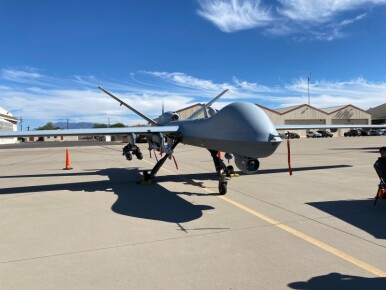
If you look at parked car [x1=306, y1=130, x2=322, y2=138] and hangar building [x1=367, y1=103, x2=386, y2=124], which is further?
hangar building [x1=367, y1=103, x2=386, y2=124]

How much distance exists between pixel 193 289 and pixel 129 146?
355 inches

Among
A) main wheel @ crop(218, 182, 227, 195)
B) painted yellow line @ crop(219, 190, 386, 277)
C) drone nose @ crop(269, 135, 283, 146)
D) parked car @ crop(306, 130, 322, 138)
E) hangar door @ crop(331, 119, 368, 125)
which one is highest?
hangar door @ crop(331, 119, 368, 125)

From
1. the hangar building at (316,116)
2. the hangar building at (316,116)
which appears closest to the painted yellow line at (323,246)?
the hangar building at (316,116)

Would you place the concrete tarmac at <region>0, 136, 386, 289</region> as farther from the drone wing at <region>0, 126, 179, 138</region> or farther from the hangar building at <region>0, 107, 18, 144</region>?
the hangar building at <region>0, 107, 18, 144</region>

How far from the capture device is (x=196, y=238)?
18.2 ft

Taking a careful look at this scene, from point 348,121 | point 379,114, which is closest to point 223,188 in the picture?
point 348,121

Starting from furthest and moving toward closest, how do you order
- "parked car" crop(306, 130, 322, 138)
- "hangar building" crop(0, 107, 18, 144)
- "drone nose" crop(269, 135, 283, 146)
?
"hangar building" crop(0, 107, 18, 144), "parked car" crop(306, 130, 322, 138), "drone nose" crop(269, 135, 283, 146)

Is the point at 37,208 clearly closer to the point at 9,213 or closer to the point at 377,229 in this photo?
the point at 9,213

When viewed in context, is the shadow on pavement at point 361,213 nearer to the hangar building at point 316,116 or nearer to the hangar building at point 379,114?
the hangar building at point 316,116

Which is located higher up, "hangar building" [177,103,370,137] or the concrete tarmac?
"hangar building" [177,103,370,137]

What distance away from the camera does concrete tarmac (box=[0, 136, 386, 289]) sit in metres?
Answer: 4.04

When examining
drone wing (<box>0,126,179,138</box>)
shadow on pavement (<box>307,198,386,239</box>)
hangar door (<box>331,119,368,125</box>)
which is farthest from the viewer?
hangar door (<box>331,119,368,125</box>)

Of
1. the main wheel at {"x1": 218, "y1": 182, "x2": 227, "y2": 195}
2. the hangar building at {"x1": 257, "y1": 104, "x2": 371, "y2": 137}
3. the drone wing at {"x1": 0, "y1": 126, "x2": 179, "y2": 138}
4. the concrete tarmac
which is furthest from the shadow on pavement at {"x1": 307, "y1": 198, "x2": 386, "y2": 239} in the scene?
the hangar building at {"x1": 257, "y1": 104, "x2": 371, "y2": 137}

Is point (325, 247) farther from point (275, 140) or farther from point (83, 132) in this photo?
point (83, 132)
